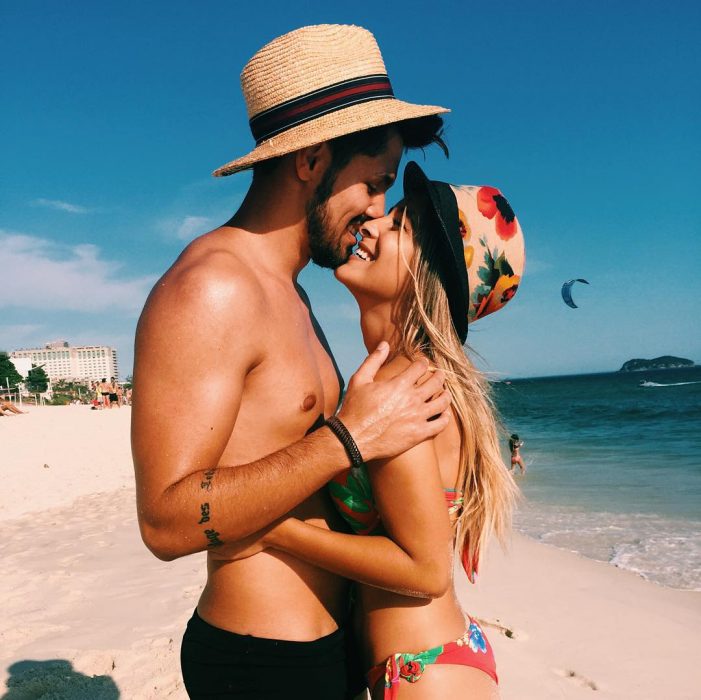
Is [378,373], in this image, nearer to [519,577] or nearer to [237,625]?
[237,625]

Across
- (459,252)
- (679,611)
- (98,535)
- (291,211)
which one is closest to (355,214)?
(291,211)

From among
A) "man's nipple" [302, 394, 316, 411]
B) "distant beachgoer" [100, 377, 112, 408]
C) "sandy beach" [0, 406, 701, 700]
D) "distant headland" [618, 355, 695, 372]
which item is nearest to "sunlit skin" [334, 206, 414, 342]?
"man's nipple" [302, 394, 316, 411]

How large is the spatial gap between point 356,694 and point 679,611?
5.22 m

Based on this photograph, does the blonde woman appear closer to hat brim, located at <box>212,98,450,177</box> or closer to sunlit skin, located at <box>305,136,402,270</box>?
sunlit skin, located at <box>305,136,402,270</box>

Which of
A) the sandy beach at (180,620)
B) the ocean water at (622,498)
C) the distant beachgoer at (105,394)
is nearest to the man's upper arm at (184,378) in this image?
the ocean water at (622,498)

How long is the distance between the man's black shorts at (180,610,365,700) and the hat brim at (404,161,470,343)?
1148mm

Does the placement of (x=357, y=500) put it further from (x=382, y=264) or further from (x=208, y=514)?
(x=382, y=264)

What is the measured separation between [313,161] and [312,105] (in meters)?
0.18

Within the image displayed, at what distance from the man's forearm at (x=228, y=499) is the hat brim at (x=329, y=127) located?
3.05 feet

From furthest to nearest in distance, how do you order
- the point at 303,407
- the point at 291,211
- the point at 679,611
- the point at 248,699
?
1. the point at 679,611
2. the point at 291,211
3. the point at 303,407
4. the point at 248,699

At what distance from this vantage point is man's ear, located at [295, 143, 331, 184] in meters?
2.20

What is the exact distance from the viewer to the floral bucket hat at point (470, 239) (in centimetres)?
215

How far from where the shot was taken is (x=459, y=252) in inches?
84.9

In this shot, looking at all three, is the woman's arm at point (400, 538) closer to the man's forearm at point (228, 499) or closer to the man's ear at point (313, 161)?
the man's forearm at point (228, 499)
